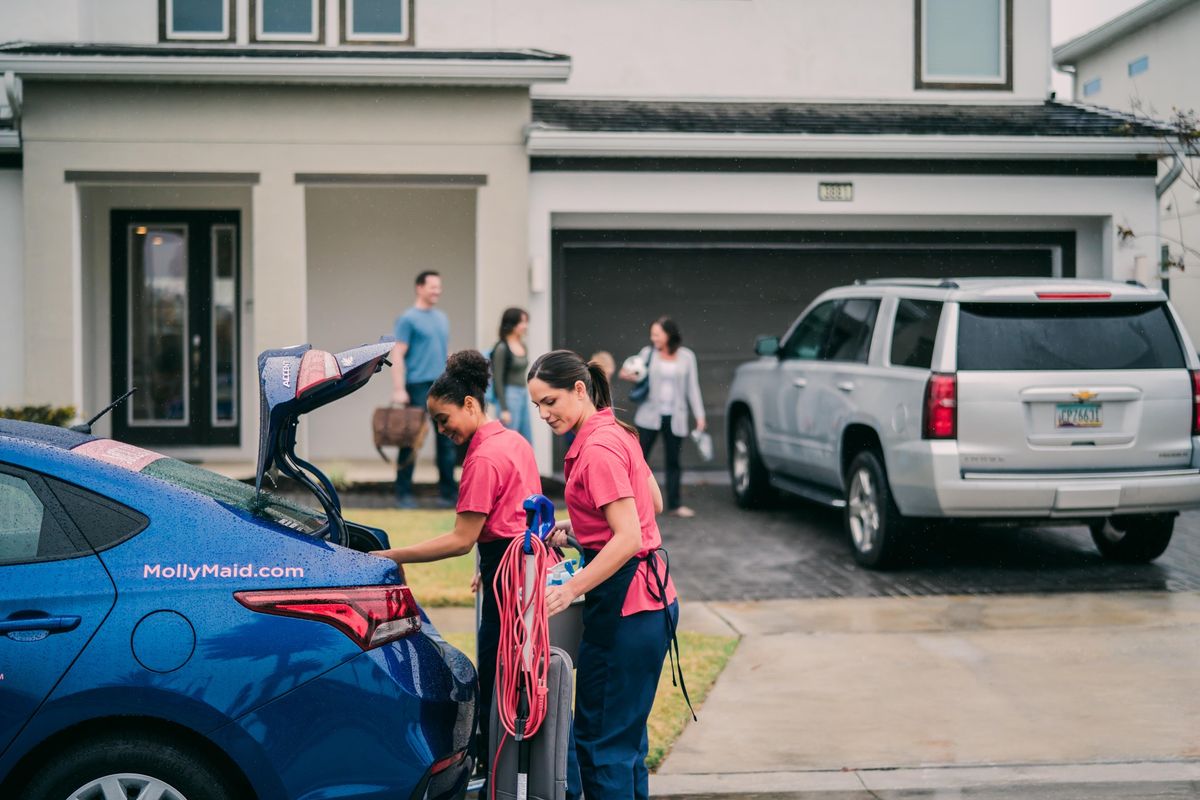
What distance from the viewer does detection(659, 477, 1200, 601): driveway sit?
8.92 m

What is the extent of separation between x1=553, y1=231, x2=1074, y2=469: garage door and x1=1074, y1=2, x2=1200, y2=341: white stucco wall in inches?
158

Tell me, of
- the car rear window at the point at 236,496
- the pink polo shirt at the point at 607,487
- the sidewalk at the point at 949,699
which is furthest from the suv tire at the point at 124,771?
the sidewalk at the point at 949,699

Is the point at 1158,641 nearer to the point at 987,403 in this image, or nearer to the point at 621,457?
the point at 987,403

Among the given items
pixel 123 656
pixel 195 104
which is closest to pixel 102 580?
pixel 123 656

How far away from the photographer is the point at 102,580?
12.3 feet

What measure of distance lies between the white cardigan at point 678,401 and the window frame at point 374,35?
508 centimetres

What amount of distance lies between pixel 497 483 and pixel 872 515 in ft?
17.1

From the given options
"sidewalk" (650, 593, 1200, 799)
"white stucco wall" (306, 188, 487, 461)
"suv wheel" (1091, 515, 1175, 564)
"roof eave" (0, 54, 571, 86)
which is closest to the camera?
"sidewalk" (650, 593, 1200, 799)

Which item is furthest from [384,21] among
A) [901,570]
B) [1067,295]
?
[1067,295]

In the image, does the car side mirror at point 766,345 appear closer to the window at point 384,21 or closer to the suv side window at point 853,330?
the suv side window at point 853,330

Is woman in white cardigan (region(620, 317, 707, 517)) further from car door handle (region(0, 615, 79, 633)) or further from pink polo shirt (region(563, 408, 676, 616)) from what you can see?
car door handle (region(0, 615, 79, 633))

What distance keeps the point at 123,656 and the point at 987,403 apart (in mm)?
6030

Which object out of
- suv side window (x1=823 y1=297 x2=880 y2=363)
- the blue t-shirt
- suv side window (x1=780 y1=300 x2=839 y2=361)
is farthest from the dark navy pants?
the blue t-shirt

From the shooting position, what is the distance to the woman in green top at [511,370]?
10.9 m
